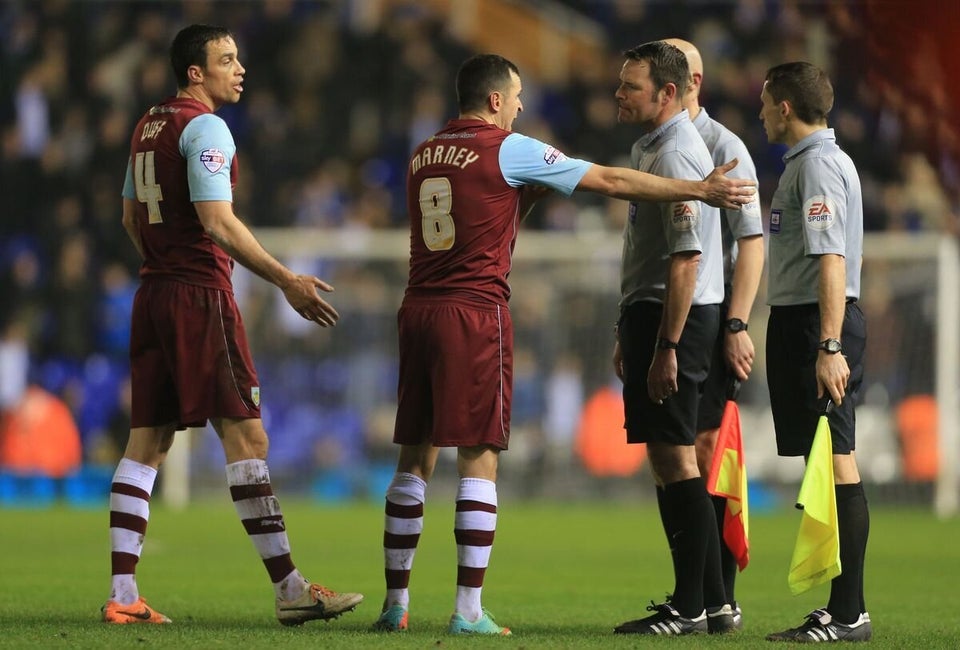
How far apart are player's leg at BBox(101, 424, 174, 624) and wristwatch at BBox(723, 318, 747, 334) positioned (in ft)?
7.49

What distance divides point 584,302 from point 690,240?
1048 cm

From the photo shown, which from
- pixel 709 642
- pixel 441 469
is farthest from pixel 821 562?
pixel 441 469

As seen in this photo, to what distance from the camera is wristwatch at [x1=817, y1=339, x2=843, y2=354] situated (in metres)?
5.80

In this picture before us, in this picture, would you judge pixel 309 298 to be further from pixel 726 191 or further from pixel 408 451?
pixel 726 191

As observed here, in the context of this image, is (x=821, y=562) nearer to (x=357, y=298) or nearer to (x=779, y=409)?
(x=779, y=409)

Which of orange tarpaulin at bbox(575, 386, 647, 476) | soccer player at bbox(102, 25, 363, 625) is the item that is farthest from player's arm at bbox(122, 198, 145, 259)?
orange tarpaulin at bbox(575, 386, 647, 476)

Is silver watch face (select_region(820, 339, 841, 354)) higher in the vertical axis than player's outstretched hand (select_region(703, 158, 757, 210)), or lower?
lower

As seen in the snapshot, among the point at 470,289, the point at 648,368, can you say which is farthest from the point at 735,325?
the point at 470,289

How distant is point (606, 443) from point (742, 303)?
9320 millimetres

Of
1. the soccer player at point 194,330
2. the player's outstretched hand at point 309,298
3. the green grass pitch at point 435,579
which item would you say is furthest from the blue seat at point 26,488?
the player's outstretched hand at point 309,298

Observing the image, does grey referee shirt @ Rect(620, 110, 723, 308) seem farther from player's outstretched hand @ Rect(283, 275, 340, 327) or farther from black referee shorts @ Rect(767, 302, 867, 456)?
player's outstretched hand @ Rect(283, 275, 340, 327)

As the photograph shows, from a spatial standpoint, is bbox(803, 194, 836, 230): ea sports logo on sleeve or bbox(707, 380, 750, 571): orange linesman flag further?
bbox(707, 380, 750, 571): orange linesman flag

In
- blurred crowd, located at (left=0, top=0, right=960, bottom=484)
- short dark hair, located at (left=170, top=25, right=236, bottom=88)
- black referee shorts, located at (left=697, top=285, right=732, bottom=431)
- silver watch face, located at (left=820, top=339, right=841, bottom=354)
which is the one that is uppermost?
blurred crowd, located at (left=0, top=0, right=960, bottom=484)

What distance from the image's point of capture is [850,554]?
5.90 m
